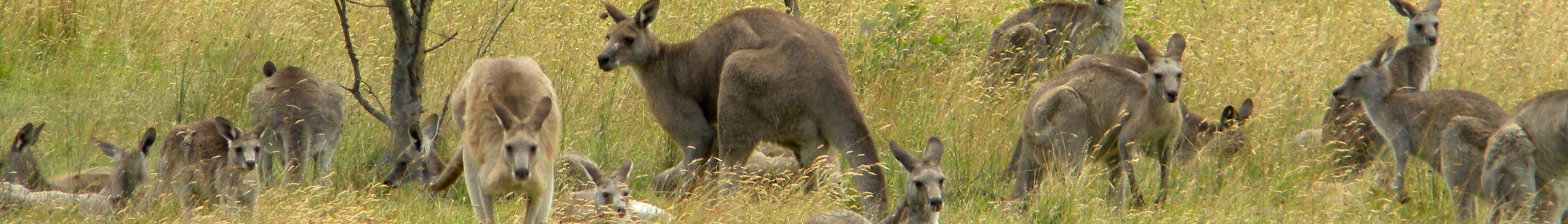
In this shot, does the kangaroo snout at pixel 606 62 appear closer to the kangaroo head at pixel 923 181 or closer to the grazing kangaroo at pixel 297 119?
the grazing kangaroo at pixel 297 119

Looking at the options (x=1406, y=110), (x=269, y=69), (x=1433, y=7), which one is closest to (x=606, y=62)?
(x=269, y=69)

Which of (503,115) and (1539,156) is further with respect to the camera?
(1539,156)

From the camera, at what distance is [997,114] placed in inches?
340

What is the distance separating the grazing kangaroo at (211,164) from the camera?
6.08 meters

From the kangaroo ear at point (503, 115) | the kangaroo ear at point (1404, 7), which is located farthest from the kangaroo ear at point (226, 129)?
the kangaroo ear at point (1404, 7)

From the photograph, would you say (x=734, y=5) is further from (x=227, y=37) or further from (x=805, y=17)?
(x=227, y=37)

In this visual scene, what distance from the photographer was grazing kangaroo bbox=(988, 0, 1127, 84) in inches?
394

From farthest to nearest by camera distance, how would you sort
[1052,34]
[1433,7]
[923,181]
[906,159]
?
[1052,34], [1433,7], [906,159], [923,181]

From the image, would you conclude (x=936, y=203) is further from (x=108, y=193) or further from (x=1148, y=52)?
(x=108, y=193)

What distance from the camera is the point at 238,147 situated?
19.9 ft

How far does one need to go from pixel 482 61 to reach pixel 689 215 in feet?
3.35

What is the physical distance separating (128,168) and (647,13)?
7.94ft

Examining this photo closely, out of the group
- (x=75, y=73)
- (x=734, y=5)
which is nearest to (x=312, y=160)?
(x=75, y=73)

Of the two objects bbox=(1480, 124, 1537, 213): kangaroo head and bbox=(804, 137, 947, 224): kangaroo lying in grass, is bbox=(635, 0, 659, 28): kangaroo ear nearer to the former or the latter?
bbox=(804, 137, 947, 224): kangaroo lying in grass
